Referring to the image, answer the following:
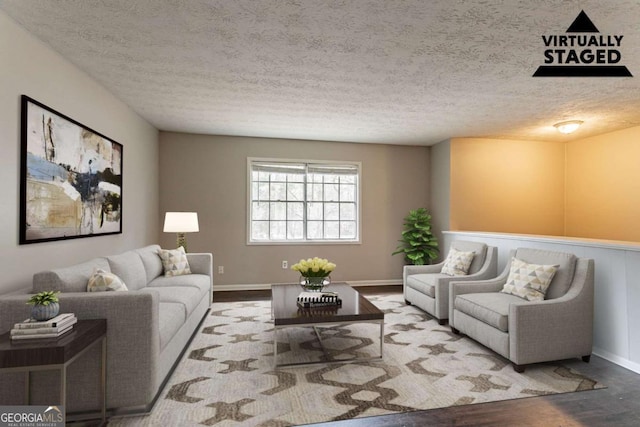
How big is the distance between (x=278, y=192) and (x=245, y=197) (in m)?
0.58

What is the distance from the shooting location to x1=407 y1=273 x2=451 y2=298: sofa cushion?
3.91m

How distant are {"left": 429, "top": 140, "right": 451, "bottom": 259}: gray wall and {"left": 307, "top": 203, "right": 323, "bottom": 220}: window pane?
209 cm

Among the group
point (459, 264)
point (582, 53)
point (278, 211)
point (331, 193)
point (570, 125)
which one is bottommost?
point (459, 264)

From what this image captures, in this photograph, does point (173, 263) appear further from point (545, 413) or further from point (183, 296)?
point (545, 413)

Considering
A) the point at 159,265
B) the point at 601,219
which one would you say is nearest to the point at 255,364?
the point at 159,265

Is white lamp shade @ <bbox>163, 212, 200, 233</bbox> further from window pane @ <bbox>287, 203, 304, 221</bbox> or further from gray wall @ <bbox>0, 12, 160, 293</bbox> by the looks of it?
window pane @ <bbox>287, 203, 304, 221</bbox>

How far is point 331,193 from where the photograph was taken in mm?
5961

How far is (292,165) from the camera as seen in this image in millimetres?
5766

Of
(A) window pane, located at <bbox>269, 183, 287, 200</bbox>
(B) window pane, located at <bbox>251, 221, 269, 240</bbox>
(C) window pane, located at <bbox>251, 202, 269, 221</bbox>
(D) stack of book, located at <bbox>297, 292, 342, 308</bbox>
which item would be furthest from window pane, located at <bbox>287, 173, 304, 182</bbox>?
(D) stack of book, located at <bbox>297, 292, 342, 308</bbox>

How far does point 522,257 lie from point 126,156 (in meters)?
4.76

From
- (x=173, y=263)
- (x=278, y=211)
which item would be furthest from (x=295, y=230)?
(x=173, y=263)

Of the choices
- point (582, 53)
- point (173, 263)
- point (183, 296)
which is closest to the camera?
point (582, 53)

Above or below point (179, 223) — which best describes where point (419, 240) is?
below

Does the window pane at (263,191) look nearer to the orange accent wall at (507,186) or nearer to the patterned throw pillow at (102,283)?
the orange accent wall at (507,186)
